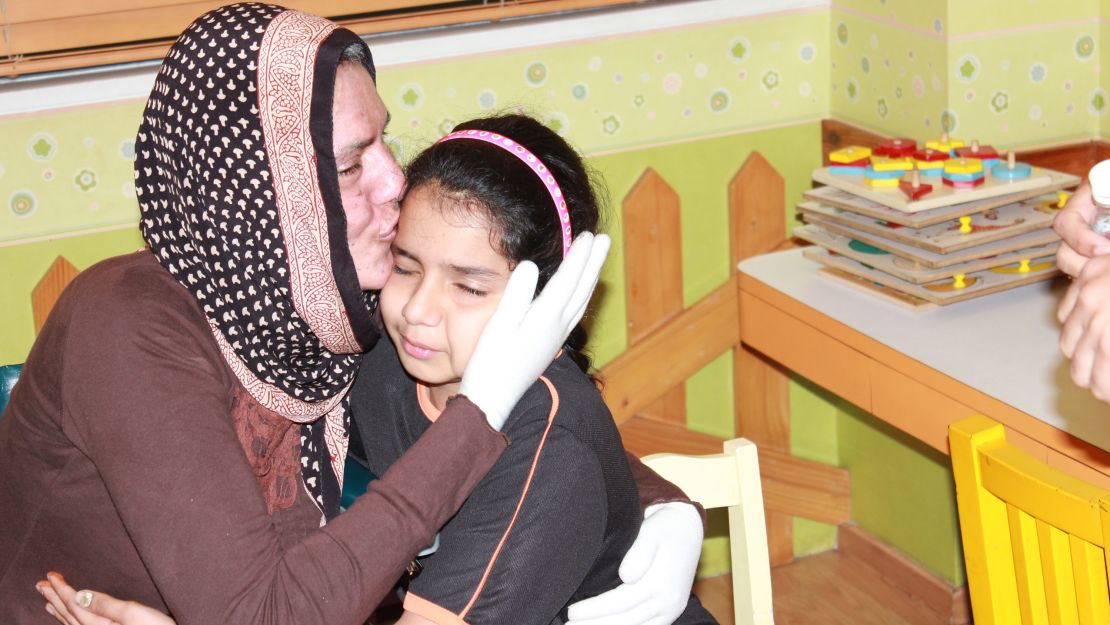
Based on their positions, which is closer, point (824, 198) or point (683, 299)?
point (824, 198)

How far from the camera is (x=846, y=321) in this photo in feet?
6.72

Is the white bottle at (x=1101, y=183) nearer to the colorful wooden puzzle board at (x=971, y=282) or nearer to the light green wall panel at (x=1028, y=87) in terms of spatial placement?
the colorful wooden puzzle board at (x=971, y=282)

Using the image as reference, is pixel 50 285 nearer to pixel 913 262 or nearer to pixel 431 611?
pixel 431 611

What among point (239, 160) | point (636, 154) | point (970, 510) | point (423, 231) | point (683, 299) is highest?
point (239, 160)

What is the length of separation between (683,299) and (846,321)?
1.76 feet

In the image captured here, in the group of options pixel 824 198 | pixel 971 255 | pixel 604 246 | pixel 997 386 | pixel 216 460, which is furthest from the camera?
pixel 824 198

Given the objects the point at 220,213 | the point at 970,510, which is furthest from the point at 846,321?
the point at 220,213

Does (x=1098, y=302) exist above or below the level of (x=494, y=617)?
above

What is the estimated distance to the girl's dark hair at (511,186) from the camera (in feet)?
4.71

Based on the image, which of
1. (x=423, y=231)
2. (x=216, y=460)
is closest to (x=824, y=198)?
(x=423, y=231)

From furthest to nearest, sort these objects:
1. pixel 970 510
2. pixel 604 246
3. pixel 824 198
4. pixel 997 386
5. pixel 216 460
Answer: pixel 824 198 → pixel 997 386 → pixel 604 246 → pixel 970 510 → pixel 216 460

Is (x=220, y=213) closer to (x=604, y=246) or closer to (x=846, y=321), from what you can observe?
(x=604, y=246)

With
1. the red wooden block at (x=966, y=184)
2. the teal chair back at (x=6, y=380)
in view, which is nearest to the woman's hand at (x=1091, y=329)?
the red wooden block at (x=966, y=184)

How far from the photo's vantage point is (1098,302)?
1266 millimetres
